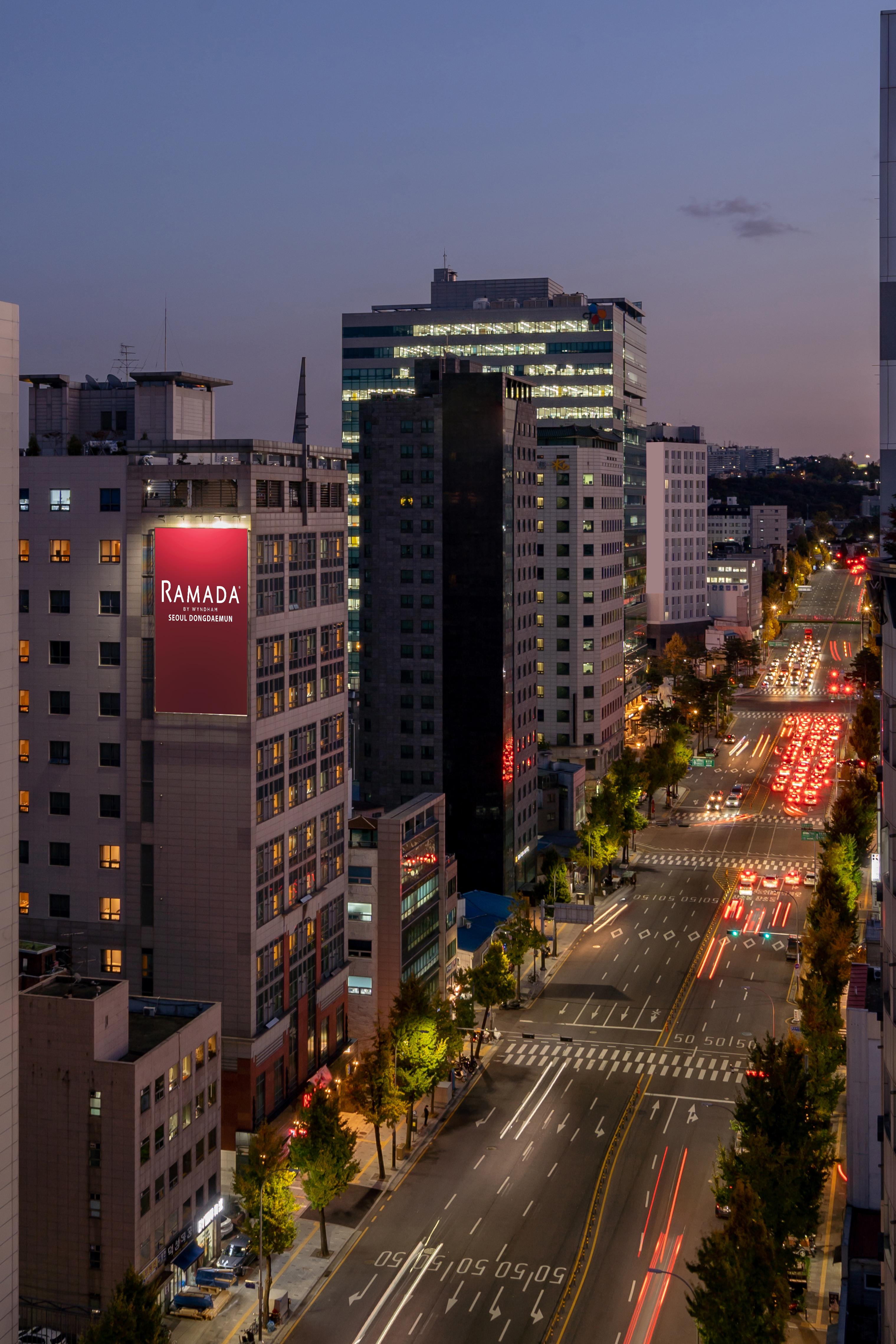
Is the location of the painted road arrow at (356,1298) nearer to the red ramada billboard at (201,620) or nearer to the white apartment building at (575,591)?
the red ramada billboard at (201,620)

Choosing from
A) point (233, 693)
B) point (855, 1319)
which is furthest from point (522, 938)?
point (855, 1319)

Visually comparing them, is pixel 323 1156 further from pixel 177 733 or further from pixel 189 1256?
pixel 177 733

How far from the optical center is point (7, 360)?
55.9 m

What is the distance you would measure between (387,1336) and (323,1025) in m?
34.0

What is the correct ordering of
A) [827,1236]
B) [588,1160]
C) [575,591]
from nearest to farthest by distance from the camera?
[827,1236]
[588,1160]
[575,591]

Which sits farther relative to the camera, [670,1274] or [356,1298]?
[670,1274]

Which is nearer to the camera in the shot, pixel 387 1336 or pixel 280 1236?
pixel 387 1336

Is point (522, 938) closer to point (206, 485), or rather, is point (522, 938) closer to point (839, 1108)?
point (839, 1108)

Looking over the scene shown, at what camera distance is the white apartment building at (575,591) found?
607 feet

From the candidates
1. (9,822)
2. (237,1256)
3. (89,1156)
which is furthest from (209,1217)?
(9,822)

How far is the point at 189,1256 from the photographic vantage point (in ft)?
250

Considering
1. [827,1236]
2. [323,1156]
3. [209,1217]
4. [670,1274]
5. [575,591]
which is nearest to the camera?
[670,1274]

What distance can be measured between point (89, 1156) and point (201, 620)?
33513mm

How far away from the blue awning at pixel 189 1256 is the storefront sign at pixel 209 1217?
27.0 inches
